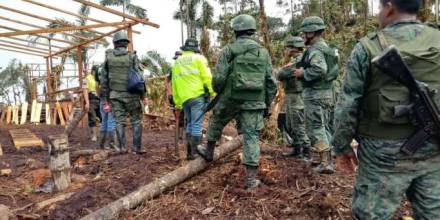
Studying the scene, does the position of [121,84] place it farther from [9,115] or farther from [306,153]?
[9,115]

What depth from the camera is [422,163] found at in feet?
8.81

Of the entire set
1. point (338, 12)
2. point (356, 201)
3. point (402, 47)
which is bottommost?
point (356, 201)

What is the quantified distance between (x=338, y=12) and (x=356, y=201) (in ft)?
67.4

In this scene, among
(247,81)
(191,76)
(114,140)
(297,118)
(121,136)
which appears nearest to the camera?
(247,81)

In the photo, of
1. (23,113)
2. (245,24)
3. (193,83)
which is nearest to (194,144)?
(193,83)

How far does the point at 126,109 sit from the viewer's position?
7180 mm

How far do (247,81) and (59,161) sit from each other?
2.68 meters

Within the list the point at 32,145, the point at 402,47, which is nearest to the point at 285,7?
the point at 32,145

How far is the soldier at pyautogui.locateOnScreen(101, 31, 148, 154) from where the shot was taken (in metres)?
7.02

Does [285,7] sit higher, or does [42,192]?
[285,7]

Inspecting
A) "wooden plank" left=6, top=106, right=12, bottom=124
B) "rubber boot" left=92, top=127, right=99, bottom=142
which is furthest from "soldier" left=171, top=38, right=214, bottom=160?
"wooden plank" left=6, top=106, right=12, bottom=124

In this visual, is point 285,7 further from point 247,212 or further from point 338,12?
point 247,212

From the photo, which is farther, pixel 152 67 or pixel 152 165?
pixel 152 67

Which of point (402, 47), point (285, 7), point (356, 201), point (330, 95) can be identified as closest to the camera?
point (402, 47)
